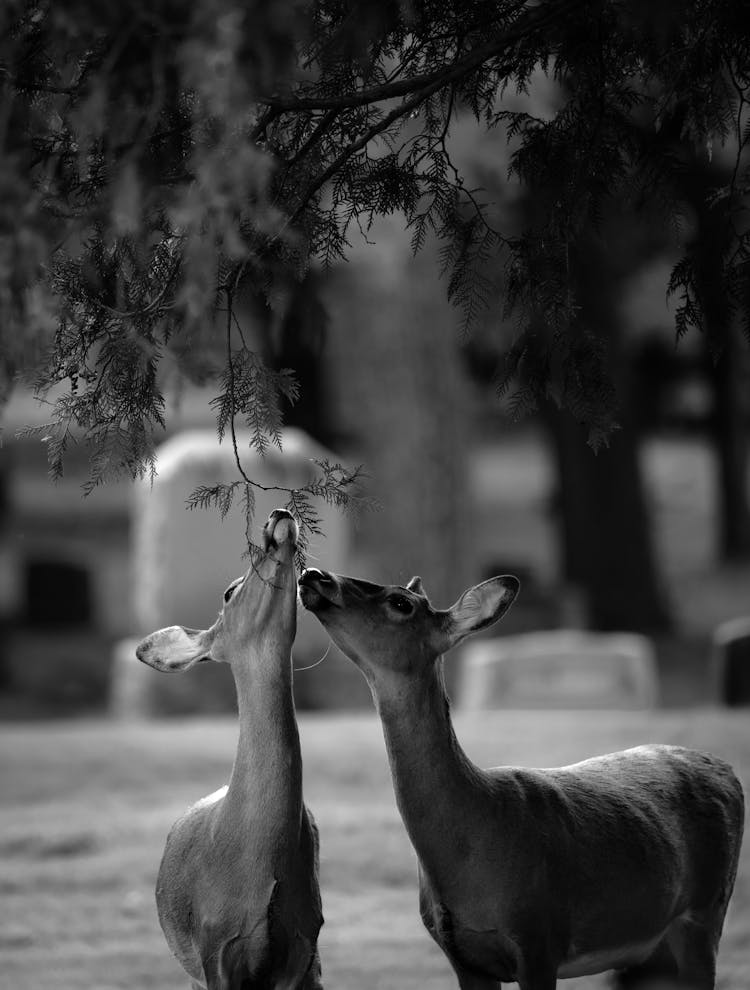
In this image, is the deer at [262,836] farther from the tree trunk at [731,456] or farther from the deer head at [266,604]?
the tree trunk at [731,456]

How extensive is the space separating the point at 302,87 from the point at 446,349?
1417cm

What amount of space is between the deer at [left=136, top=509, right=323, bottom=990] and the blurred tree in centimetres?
32

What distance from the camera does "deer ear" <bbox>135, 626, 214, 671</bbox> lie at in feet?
14.8

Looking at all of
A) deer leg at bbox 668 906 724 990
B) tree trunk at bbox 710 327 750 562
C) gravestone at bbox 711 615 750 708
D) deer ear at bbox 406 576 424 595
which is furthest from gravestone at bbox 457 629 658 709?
tree trunk at bbox 710 327 750 562

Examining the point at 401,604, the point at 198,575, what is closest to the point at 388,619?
the point at 401,604

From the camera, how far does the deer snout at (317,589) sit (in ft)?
13.8

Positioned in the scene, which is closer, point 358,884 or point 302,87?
point 302,87

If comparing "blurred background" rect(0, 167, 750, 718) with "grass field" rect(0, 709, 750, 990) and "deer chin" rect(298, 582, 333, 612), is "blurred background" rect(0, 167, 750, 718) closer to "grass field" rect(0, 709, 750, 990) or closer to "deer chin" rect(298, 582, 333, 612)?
"grass field" rect(0, 709, 750, 990)

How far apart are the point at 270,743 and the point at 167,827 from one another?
5.74 m

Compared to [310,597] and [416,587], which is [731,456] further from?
[310,597]

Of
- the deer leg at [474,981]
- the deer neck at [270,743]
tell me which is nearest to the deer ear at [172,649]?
the deer neck at [270,743]

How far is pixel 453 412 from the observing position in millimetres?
19016

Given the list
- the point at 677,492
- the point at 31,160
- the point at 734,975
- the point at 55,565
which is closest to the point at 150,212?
the point at 31,160

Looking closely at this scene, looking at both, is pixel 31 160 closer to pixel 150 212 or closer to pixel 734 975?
pixel 150 212
